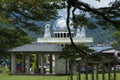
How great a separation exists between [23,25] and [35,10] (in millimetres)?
1210

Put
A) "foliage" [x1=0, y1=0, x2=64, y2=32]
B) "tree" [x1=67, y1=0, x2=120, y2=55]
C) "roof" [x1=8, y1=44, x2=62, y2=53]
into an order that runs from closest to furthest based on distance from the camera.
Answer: "tree" [x1=67, y1=0, x2=120, y2=55], "foliage" [x1=0, y1=0, x2=64, y2=32], "roof" [x1=8, y1=44, x2=62, y2=53]

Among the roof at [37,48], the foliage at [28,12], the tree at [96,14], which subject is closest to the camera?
the tree at [96,14]

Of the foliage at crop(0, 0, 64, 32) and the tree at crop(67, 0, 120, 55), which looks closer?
the tree at crop(67, 0, 120, 55)

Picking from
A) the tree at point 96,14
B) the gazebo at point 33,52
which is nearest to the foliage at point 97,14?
the tree at point 96,14

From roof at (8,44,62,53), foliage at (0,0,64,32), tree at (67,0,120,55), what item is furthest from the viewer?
roof at (8,44,62,53)

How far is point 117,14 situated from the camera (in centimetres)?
966

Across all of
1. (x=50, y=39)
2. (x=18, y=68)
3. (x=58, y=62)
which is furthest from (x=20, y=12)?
(x=50, y=39)

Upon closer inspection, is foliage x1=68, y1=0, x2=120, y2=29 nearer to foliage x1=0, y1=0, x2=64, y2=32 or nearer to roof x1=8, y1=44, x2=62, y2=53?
foliage x1=0, y1=0, x2=64, y2=32

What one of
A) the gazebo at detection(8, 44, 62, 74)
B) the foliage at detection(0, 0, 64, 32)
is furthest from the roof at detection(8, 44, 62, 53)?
the foliage at detection(0, 0, 64, 32)

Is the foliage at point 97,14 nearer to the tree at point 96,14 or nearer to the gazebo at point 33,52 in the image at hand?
the tree at point 96,14

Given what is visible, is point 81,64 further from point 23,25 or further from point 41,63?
point 41,63

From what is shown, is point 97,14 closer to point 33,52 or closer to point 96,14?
point 96,14

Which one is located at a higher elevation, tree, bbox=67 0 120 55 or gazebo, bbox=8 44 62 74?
tree, bbox=67 0 120 55

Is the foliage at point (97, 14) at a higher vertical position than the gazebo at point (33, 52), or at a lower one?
higher
